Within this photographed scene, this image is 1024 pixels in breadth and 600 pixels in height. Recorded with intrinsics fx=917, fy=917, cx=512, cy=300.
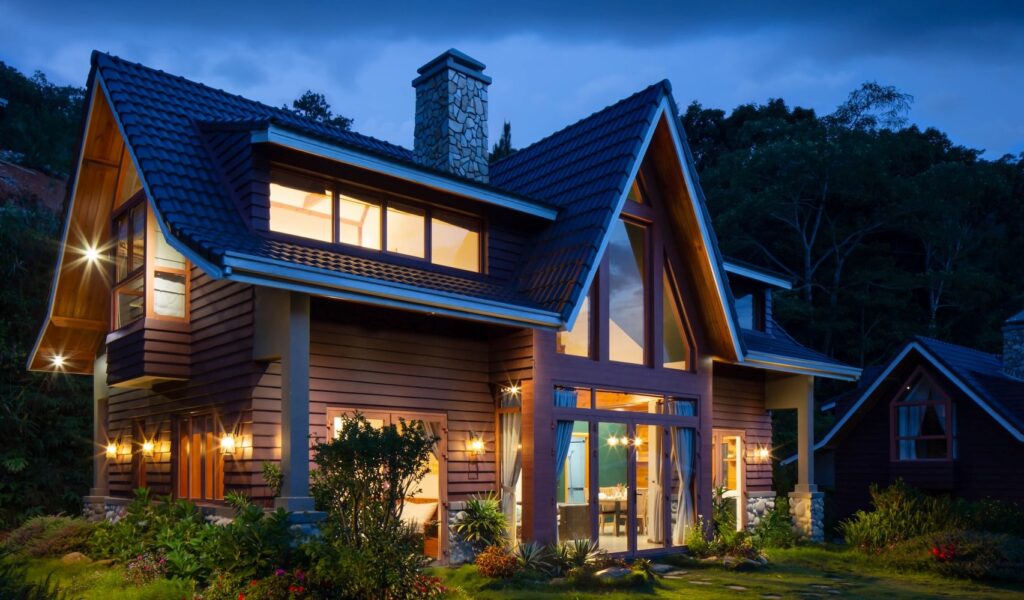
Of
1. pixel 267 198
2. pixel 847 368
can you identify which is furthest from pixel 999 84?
pixel 267 198

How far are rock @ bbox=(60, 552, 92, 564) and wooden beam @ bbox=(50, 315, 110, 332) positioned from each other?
398cm

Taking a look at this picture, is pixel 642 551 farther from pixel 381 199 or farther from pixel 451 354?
pixel 381 199

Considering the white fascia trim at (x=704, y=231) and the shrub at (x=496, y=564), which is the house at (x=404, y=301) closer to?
the white fascia trim at (x=704, y=231)

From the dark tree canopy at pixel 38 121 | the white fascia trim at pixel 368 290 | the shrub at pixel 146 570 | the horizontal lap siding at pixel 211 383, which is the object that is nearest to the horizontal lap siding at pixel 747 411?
the white fascia trim at pixel 368 290

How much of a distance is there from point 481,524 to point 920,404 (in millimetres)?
12345

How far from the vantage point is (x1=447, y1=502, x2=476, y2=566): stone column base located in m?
12.1

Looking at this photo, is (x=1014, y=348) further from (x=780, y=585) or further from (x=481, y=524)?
(x=481, y=524)

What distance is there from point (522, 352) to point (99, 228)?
285 inches

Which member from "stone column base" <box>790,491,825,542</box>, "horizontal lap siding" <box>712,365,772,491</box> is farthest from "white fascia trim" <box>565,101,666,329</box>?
"stone column base" <box>790,491,825,542</box>

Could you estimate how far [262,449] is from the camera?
35.5 ft

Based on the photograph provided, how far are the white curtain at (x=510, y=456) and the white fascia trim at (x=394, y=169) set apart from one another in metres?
2.78

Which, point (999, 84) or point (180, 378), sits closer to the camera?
point (180, 378)

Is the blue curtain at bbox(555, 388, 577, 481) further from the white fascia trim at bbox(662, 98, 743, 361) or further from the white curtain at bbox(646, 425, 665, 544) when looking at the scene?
the white fascia trim at bbox(662, 98, 743, 361)

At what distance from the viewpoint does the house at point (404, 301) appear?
434 inches
